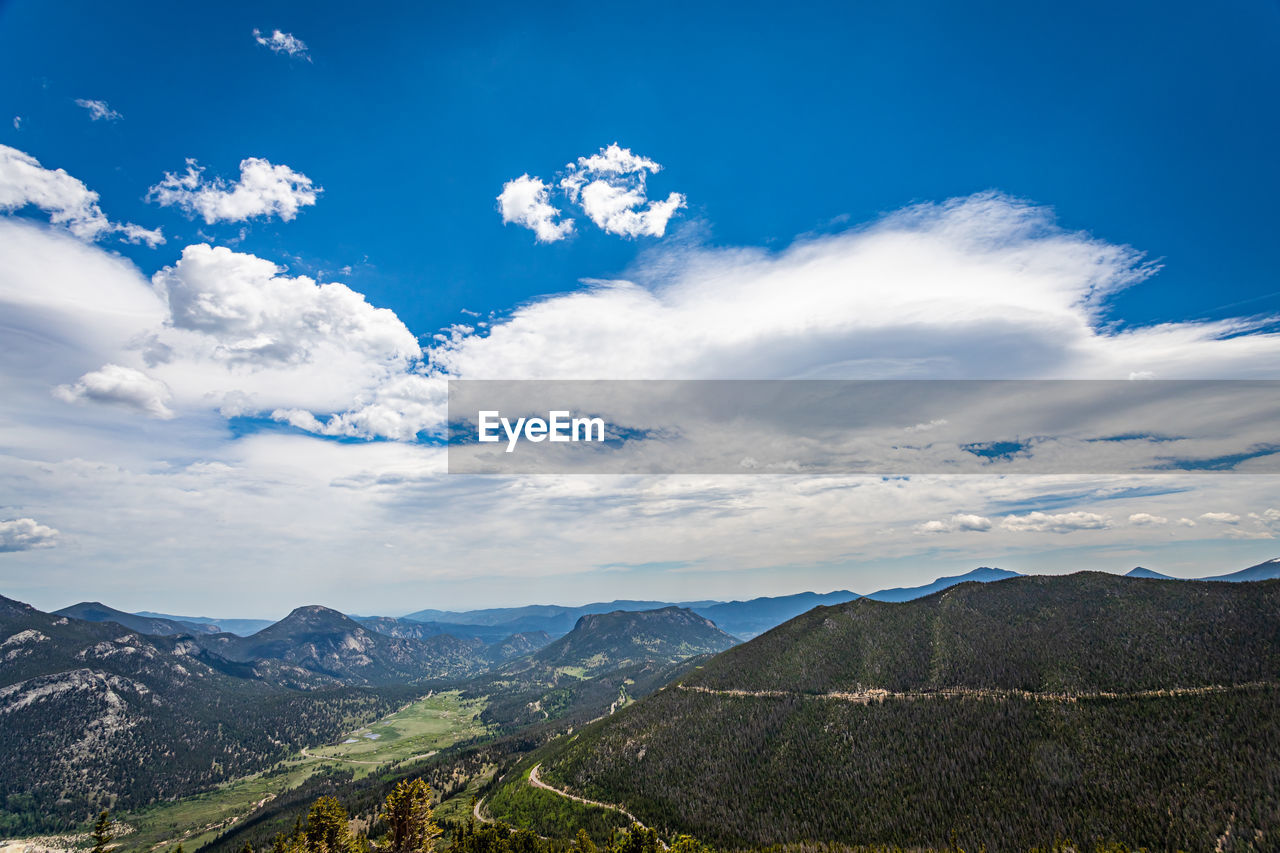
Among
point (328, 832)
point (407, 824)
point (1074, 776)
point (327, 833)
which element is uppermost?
point (407, 824)

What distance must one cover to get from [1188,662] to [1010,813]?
9735 cm

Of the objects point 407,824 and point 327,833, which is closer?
point 407,824

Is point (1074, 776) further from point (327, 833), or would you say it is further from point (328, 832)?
point (327, 833)

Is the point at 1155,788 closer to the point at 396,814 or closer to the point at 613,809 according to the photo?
the point at 613,809

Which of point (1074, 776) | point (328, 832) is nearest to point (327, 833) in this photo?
point (328, 832)

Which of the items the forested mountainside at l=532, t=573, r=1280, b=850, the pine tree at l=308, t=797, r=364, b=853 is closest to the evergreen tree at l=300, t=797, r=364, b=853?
the pine tree at l=308, t=797, r=364, b=853

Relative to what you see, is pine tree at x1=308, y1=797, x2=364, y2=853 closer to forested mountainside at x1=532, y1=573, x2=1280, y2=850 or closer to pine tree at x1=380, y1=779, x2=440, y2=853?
pine tree at x1=380, y1=779, x2=440, y2=853

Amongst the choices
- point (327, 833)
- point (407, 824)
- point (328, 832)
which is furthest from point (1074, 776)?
point (327, 833)

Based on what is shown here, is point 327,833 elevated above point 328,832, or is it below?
below

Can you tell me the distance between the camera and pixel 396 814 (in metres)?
96.5

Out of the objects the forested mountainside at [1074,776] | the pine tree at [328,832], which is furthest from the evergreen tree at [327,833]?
the forested mountainside at [1074,776]

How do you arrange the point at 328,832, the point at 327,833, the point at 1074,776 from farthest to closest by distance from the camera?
the point at 1074,776
the point at 328,832
the point at 327,833

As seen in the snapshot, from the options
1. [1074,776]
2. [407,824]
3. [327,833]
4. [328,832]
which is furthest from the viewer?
[1074,776]

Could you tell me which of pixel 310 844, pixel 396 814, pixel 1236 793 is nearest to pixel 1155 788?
pixel 1236 793
